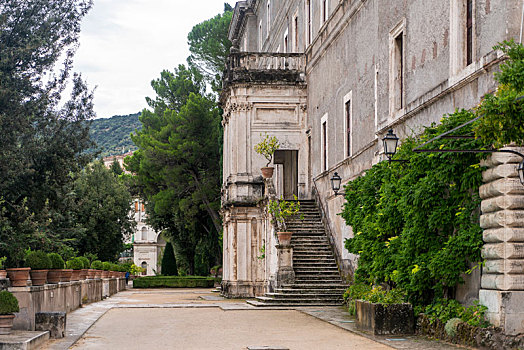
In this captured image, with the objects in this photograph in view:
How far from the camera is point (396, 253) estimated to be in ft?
47.0

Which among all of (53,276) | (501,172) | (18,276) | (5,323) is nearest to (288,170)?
(53,276)

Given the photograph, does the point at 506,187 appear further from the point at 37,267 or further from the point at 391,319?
the point at 37,267

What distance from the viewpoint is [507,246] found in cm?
1059

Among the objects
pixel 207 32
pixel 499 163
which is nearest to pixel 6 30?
pixel 207 32

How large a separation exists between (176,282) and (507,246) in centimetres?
3788

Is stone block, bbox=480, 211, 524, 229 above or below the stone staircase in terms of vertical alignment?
above

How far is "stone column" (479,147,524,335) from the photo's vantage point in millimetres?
10492

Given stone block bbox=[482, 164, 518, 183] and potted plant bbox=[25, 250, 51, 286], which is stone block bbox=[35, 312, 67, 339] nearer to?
potted plant bbox=[25, 250, 51, 286]

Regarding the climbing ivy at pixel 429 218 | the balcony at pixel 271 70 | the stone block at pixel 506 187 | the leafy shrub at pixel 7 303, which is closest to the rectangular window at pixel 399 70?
the climbing ivy at pixel 429 218

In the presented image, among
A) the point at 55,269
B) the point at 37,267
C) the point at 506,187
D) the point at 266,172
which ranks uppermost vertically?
the point at 266,172

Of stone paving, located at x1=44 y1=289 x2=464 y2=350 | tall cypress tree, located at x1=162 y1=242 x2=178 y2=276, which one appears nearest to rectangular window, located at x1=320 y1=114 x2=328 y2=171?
stone paving, located at x1=44 y1=289 x2=464 y2=350

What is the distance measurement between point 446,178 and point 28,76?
938 inches

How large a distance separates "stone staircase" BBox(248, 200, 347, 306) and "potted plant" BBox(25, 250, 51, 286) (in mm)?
8275

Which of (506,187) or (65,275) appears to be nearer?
(506,187)
